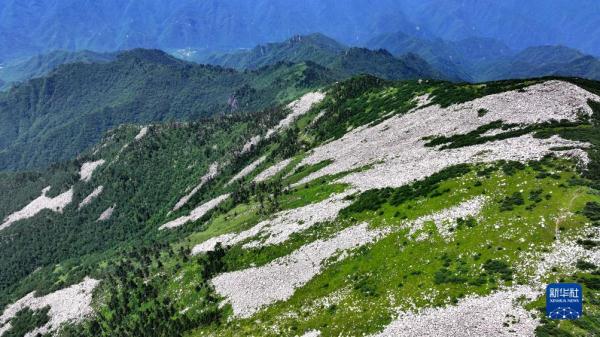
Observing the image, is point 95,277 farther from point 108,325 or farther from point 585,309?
point 585,309

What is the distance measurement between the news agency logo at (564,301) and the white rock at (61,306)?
403ft

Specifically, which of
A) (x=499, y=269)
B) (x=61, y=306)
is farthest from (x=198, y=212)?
(x=499, y=269)

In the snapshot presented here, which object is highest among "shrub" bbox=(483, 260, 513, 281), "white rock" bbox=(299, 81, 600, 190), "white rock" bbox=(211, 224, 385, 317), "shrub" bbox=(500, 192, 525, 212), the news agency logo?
"white rock" bbox=(299, 81, 600, 190)

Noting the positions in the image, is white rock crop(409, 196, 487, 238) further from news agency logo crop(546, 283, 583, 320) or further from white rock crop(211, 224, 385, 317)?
news agency logo crop(546, 283, 583, 320)

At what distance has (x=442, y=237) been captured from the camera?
236ft

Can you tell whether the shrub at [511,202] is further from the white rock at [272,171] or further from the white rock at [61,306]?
the white rock at [61,306]

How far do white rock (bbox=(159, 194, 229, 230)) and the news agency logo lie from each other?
142 m

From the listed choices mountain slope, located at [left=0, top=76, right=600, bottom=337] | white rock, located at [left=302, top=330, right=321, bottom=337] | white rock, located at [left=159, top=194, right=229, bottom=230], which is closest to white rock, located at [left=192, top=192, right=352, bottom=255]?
mountain slope, located at [left=0, top=76, right=600, bottom=337]

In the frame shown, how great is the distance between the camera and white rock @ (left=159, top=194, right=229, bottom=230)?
182250mm

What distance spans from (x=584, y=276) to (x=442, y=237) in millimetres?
21630

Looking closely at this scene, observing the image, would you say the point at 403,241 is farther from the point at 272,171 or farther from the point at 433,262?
the point at 272,171

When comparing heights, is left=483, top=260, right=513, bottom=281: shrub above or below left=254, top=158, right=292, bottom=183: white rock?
below

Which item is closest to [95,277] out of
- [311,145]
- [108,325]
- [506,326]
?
[108,325]

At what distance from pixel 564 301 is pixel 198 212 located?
508 feet
